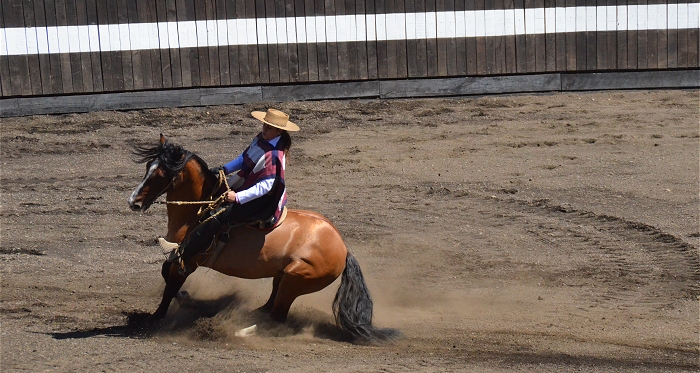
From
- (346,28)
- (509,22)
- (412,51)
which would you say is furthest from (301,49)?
(509,22)

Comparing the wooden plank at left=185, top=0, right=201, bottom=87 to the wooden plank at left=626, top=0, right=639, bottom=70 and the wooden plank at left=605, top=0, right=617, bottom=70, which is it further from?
the wooden plank at left=626, top=0, right=639, bottom=70

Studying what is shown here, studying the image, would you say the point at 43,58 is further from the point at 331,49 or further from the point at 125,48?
the point at 331,49

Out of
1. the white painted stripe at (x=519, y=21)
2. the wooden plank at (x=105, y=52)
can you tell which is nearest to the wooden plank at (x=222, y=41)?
the wooden plank at (x=105, y=52)

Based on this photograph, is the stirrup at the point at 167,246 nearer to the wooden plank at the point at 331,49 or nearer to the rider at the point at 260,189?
the rider at the point at 260,189

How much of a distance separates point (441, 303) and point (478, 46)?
671 cm

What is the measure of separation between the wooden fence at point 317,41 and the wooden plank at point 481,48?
16 mm

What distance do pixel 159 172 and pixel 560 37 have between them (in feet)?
29.9

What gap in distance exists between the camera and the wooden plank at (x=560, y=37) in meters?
14.1

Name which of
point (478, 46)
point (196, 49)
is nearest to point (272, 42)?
point (196, 49)

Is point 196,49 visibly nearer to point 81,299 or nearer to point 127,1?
point 127,1

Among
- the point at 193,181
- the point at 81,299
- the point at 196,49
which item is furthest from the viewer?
the point at 196,49

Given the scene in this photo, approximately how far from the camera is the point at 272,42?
44.9ft

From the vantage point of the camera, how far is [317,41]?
13766 millimetres

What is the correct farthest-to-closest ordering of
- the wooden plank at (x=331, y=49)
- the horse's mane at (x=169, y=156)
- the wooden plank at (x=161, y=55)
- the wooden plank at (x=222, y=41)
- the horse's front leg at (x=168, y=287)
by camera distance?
the wooden plank at (x=331, y=49) < the wooden plank at (x=222, y=41) < the wooden plank at (x=161, y=55) < the horse's front leg at (x=168, y=287) < the horse's mane at (x=169, y=156)
